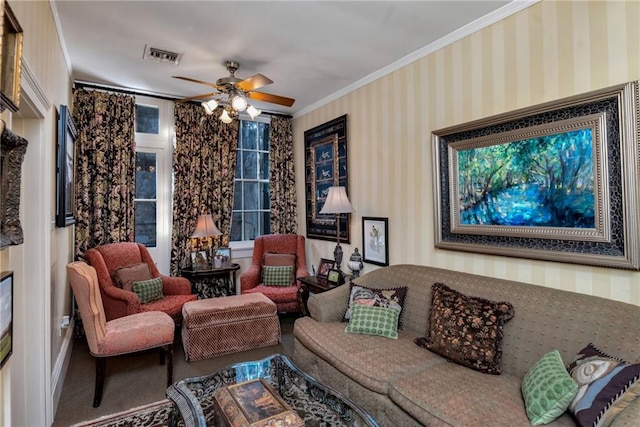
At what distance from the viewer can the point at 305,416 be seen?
1.70 meters

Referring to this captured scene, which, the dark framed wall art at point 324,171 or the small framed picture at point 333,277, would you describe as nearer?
the small framed picture at point 333,277

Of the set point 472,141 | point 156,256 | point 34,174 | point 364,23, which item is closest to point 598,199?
point 472,141

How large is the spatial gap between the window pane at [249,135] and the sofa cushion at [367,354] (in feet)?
10.1

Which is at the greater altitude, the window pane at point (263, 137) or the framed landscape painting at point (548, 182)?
the window pane at point (263, 137)

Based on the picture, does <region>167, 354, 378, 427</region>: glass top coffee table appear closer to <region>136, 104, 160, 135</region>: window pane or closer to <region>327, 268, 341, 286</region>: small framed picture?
<region>327, 268, 341, 286</region>: small framed picture

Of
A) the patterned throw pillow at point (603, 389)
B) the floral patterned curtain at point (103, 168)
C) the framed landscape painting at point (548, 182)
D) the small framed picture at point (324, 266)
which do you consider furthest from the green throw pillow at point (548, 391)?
the floral patterned curtain at point (103, 168)

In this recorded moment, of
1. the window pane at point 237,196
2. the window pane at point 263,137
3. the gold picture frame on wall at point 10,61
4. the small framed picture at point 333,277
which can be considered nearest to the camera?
the gold picture frame on wall at point 10,61

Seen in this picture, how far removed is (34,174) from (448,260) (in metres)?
3.10

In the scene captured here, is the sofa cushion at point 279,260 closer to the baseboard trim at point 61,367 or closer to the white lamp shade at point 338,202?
the white lamp shade at point 338,202

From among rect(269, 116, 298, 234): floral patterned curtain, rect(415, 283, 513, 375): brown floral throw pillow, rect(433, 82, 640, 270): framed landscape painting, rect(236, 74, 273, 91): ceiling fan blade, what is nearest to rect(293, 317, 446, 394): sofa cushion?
rect(415, 283, 513, 375): brown floral throw pillow

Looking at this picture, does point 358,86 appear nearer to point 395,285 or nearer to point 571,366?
point 395,285

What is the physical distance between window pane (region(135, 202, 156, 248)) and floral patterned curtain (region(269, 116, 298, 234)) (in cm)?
160

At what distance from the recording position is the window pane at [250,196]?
505cm

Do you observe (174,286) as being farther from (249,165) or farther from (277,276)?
(249,165)
